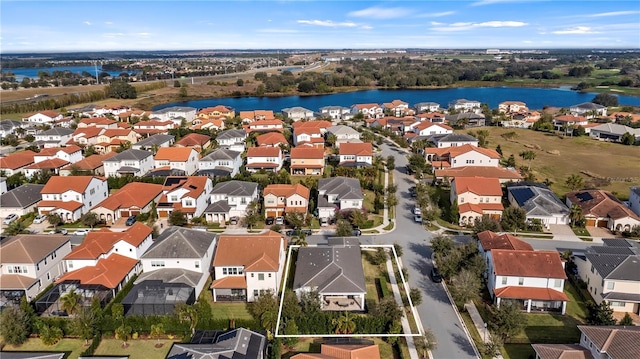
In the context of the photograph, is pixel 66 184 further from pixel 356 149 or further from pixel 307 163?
pixel 356 149

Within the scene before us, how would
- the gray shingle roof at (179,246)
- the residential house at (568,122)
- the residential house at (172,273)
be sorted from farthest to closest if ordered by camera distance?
1. the residential house at (568,122)
2. the gray shingle roof at (179,246)
3. the residential house at (172,273)

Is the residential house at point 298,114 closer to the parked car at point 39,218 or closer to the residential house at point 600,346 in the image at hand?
the parked car at point 39,218

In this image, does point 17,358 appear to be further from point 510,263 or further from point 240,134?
point 240,134

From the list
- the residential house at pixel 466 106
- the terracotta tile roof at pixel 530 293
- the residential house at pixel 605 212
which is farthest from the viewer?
the residential house at pixel 466 106

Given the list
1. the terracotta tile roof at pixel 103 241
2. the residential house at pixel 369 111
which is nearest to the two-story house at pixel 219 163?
the terracotta tile roof at pixel 103 241

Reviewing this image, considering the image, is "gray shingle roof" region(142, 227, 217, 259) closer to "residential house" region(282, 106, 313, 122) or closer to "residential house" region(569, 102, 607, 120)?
"residential house" region(282, 106, 313, 122)

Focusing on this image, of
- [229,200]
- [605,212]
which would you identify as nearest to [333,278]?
[229,200]

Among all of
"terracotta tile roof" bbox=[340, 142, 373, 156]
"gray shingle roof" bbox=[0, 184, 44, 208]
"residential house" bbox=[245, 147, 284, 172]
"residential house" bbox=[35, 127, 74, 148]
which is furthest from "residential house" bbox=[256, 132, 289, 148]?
"residential house" bbox=[35, 127, 74, 148]
